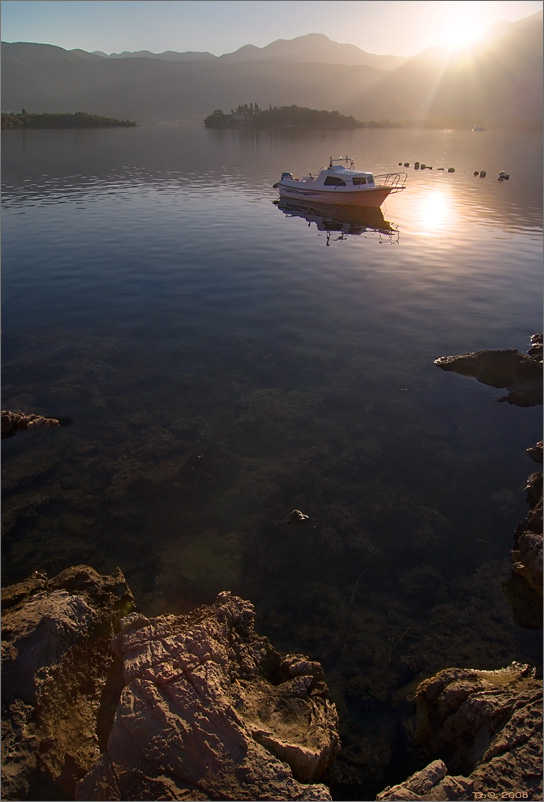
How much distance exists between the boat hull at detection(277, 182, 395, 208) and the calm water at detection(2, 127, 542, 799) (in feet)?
40.7

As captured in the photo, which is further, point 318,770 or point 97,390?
point 97,390

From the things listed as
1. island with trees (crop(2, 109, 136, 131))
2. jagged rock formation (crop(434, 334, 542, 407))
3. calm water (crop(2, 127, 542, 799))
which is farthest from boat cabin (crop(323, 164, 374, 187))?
island with trees (crop(2, 109, 136, 131))

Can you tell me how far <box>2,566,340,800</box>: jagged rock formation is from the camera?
5.00 meters

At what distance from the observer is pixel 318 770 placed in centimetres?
561

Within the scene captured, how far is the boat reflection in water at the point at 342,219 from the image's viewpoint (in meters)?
35.4

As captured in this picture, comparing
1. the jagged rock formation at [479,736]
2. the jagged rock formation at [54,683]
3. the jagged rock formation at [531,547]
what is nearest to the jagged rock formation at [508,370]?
the jagged rock formation at [531,547]

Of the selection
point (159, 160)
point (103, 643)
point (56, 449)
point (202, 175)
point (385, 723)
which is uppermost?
point (159, 160)

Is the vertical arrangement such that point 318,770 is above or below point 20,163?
below

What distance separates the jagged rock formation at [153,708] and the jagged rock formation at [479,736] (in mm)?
1282

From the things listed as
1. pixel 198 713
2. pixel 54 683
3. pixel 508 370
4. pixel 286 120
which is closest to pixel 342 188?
pixel 508 370

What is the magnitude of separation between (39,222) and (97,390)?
26410 millimetres

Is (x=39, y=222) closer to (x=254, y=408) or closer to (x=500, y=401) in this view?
(x=254, y=408)

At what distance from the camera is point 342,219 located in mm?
39312

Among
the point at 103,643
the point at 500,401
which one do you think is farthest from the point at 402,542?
the point at 500,401
